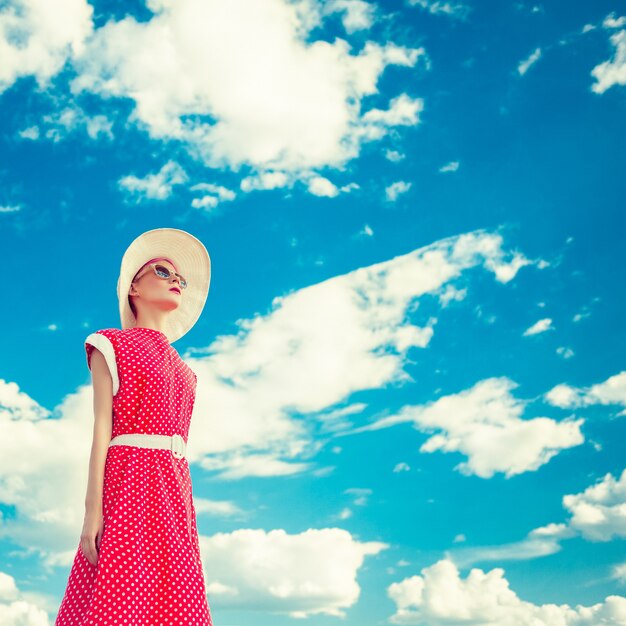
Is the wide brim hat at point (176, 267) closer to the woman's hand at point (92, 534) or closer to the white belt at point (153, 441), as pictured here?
the white belt at point (153, 441)

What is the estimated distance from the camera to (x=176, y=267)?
617 cm

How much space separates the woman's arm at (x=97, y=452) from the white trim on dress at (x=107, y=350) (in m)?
0.03

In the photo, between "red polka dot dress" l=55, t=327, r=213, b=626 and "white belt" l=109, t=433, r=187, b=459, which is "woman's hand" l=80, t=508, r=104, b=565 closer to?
"red polka dot dress" l=55, t=327, r=213, b=626

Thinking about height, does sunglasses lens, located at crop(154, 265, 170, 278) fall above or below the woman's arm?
above

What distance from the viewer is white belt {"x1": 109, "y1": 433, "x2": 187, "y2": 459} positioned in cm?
495

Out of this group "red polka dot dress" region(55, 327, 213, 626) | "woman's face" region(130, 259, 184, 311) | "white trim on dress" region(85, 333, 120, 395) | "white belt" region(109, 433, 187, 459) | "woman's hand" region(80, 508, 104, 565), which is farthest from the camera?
"woman's face" region(130, 259, 184, 311)

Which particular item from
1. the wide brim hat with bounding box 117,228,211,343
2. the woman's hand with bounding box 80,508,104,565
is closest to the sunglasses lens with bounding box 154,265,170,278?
the wide brim hat with bounding box 117,228,211,343

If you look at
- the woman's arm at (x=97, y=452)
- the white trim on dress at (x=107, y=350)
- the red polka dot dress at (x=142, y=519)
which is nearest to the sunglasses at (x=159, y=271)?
the red polka dot dress at (x=142, y=519)

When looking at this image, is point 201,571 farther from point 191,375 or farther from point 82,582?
point 191,375

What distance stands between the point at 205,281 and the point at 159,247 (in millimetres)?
500

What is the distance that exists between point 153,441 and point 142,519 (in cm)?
52

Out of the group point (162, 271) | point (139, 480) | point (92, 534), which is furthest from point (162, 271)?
point (92, 534)

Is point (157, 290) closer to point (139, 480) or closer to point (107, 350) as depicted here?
point (107, 350)

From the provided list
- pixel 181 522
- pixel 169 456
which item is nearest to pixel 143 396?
pixel 169 456
